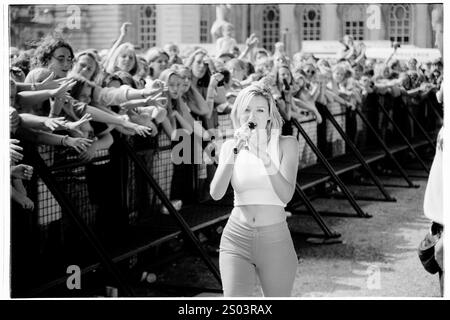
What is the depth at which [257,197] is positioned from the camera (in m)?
3.99

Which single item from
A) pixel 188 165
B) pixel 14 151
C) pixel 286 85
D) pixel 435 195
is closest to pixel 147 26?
pixel 286 85

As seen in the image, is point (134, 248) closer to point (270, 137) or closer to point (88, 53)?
point (88, 53)

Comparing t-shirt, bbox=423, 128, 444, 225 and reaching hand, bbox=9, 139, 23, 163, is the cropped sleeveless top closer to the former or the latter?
t-shirt, bbox=423, 128, 444, 225

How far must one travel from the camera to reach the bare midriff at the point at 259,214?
391cm

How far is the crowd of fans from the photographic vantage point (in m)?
4.77

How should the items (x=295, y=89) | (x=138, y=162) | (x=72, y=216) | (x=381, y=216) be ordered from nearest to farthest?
(x=72, y=216), (x=138, y=162), (x=295, y=89), (x=381, y=216)

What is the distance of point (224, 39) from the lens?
9.42 meters

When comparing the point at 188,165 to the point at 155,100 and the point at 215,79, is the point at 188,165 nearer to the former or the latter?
the point at 215,79

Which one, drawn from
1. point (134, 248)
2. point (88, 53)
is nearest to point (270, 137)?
point (134, 248)

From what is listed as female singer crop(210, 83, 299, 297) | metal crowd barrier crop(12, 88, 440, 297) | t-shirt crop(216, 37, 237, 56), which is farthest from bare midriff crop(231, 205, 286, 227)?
t-shirt crop(216, 37, 237, 56)

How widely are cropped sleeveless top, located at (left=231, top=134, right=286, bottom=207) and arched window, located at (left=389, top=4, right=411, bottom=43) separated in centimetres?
143

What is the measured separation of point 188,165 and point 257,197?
2.27m

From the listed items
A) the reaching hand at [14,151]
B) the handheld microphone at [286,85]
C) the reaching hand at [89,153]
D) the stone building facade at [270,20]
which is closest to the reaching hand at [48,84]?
the stone building facade at [270,20]
